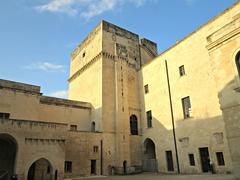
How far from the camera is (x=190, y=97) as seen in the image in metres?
19.0

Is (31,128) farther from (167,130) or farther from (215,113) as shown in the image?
(215,113)

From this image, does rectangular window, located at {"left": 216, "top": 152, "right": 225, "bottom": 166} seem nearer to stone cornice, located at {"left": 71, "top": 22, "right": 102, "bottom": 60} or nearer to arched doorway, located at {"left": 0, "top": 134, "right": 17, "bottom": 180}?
arched doorway, located at {"left": 0, "top": 134, "right": 17, "bottom": 180}

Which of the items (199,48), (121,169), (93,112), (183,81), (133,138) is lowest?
(121,169)

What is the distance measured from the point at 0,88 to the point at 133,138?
13760 mm

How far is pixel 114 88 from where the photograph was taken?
79.0ft

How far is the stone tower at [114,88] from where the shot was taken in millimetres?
22031

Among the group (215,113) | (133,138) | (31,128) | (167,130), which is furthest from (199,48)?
(31,128)

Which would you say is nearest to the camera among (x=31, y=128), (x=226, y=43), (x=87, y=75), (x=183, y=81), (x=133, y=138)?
(x=226, y=43)

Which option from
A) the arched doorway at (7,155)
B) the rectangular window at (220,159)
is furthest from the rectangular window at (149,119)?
the arched doorway at (7,155)

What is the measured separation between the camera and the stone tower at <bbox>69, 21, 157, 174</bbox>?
2203 centimetres

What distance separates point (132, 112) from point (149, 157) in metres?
5.17

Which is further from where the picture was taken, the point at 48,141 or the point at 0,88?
the point at 0,88

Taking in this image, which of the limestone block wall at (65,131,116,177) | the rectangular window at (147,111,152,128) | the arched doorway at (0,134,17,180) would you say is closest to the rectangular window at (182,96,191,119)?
the rectangular window at (147,111,152,128)

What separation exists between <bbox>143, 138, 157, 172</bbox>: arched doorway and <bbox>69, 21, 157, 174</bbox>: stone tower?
0.66 m
